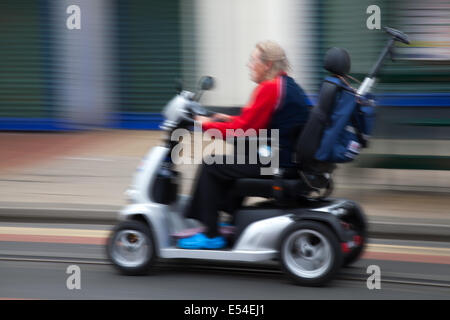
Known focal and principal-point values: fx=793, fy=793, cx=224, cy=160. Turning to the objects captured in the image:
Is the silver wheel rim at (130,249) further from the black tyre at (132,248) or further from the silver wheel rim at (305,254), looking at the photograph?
the silver wheel rim at (305,254)

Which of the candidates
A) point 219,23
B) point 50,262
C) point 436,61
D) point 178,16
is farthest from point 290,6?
point 50,262

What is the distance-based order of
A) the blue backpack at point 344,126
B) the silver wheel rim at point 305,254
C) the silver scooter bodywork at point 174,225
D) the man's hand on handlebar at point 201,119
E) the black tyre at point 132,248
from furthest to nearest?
the black tyre at point 132,248, the man's hand on handlebar at point 201,119, the silver scooter bodywork at point 174,225, the silver wheel rim at point 305,254, the blue backpack at point 344,126

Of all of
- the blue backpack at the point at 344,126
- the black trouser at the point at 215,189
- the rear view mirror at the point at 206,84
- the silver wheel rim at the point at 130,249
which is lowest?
the silver wheel rim at the point at 130,249

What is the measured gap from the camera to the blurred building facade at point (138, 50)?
11289 millimetres

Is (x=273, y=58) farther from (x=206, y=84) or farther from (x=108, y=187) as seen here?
(x=108, y=187)

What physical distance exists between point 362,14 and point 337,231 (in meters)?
5.47

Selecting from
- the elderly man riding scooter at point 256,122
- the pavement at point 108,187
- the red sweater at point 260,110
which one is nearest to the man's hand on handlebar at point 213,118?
the elderly man riding scooter at point 256,122

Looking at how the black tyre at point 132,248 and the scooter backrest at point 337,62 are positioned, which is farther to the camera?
the black tyre at point 132,248

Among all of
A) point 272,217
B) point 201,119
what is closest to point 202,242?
point 272,217

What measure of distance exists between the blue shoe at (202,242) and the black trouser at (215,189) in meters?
0.04

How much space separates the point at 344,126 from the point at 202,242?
1257 millimetres

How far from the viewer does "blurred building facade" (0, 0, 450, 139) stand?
11289 millimetres

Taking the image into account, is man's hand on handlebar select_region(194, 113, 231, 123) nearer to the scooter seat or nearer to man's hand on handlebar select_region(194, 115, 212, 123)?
man's hand on handlebar select_region(194, 115, 212, 123)

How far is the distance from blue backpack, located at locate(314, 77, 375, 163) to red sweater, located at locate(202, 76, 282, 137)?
380 mm
